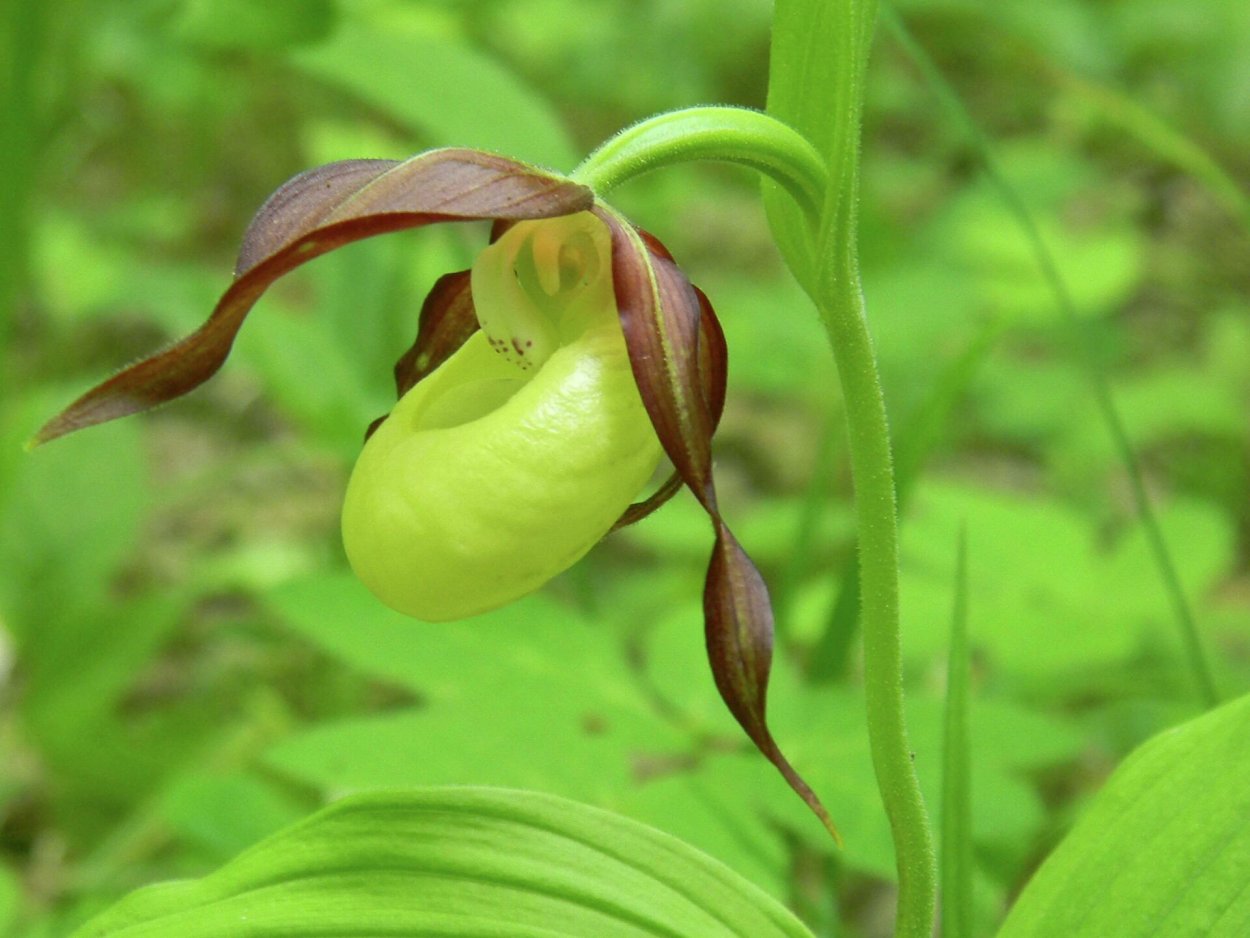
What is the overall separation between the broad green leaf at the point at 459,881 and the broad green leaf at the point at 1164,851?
185 millimetres

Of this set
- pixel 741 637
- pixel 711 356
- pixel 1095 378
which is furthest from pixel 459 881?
pixel 1095 378

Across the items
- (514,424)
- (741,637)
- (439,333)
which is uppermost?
(439,333)

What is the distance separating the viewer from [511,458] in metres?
0.61

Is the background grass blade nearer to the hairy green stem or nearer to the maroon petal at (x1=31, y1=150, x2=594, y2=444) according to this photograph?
the hairy green stem

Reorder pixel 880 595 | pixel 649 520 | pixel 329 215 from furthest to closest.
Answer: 1. pixel 649 520
2. pixel 880 595
3. pixel 329 215

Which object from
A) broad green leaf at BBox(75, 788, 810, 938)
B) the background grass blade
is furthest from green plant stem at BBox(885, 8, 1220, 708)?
broad green leaf at BBox(75, 788, 810, 938)

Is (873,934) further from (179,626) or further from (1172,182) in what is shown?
(1172,182)

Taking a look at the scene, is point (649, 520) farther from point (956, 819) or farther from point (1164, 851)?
point (1164, 851)

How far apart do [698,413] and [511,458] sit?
0.32 feet

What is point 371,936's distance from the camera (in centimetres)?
65

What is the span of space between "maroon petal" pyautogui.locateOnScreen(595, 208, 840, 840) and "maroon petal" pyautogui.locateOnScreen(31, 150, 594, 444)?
0.05 meters

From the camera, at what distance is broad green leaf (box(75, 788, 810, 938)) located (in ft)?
2.15

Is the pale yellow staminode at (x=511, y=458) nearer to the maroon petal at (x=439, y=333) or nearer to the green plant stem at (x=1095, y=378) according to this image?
the maroon petal at (x=439, y=333)

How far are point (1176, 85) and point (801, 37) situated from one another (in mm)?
3802
